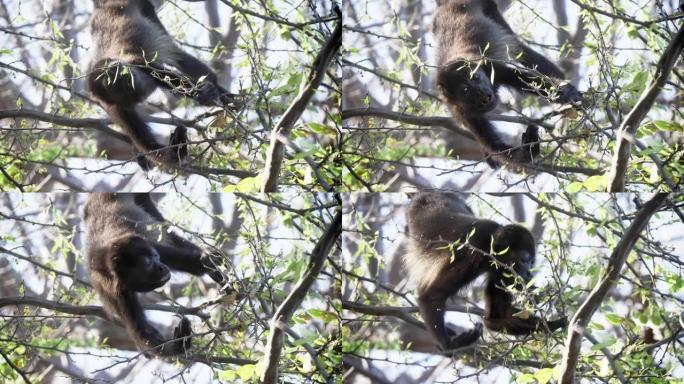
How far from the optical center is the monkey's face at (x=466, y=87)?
3.42 metres

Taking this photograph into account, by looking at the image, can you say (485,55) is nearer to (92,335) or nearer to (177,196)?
(177,196)

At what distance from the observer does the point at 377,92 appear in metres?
3.49

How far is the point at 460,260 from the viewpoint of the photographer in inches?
140

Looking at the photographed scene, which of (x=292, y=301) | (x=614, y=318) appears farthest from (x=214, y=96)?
(x=614, y=318)

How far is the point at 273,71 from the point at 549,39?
110cm

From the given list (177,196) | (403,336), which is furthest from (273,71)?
(403,336)

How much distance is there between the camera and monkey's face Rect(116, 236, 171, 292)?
11.6 ft

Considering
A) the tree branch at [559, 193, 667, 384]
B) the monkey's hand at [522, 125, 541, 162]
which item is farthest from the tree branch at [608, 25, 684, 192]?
the monkey's hand at [522, 125, 541, 162]

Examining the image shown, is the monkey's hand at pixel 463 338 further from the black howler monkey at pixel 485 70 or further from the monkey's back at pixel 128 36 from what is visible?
the monkey's back at pixel 128 36

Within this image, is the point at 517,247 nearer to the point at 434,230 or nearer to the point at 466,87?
the point at 434,230

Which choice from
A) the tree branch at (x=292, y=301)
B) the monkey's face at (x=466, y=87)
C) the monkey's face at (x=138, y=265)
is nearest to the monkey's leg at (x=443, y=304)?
the tree branch at (x=292, y=301)

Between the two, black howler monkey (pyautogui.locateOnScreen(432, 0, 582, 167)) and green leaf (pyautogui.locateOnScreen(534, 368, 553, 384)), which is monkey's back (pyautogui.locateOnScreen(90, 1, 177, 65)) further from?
green leaf (pyautogui.locateOnScreen(534, 368, 553, 384))

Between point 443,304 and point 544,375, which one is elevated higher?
point 443,304

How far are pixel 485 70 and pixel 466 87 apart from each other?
10cm
